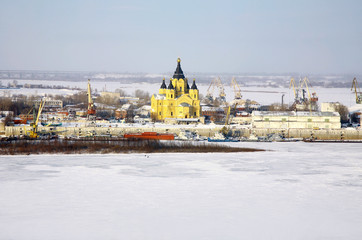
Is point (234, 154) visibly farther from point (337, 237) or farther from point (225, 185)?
point (337, 237)

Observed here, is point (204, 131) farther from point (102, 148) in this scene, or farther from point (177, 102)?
point (102, 148)

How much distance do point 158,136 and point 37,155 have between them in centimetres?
906

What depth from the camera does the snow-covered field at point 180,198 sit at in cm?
1041

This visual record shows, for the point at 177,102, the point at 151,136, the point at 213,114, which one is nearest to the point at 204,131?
the point at 151,136

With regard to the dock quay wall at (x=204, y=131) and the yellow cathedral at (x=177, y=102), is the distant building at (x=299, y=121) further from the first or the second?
the yellow cathedral at (x=177, y=102)

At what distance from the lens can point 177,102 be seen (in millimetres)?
37531

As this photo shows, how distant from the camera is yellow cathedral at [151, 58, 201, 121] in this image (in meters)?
37.0

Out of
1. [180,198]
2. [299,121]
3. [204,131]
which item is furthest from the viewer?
[299,121]

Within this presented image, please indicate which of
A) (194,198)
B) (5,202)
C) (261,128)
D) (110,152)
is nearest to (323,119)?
(261,128)

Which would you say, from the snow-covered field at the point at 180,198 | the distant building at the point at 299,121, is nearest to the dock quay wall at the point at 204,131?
the distant building at the point at 299,121

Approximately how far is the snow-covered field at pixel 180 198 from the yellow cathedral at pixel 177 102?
17.5m

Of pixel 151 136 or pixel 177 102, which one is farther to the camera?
pixel 177 102

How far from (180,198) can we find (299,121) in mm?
20645

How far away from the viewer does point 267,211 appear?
11.8 metres
